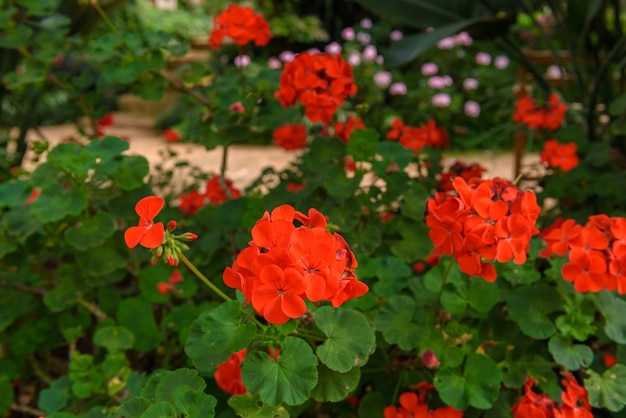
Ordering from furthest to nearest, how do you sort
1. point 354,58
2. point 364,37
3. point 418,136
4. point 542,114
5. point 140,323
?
point 364,37 → point 354,58 → point 542,114 → point 418,136 → point 140,323

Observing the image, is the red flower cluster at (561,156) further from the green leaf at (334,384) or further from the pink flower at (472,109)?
the pink flower at (472,109)

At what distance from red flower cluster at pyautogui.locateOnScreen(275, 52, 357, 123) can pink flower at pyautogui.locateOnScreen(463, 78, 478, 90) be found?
4.07 m

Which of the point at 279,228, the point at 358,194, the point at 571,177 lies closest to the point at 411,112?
the point at 571,177

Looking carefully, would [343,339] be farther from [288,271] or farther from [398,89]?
[398,89]

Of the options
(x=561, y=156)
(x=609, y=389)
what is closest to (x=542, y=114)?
(x=561, y=156)

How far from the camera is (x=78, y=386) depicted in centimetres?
117

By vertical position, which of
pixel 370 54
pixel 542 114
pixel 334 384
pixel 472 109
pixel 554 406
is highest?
pixel 334 384

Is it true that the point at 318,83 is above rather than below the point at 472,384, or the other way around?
above

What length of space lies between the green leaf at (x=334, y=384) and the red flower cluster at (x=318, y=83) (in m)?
0.62

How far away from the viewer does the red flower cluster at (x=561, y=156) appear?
1.79 meters

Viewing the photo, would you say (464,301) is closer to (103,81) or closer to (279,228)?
(279,228)

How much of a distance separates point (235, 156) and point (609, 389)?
390 centimetres

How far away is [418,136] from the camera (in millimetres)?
1859

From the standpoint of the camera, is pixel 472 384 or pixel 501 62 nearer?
pixel 472 384
